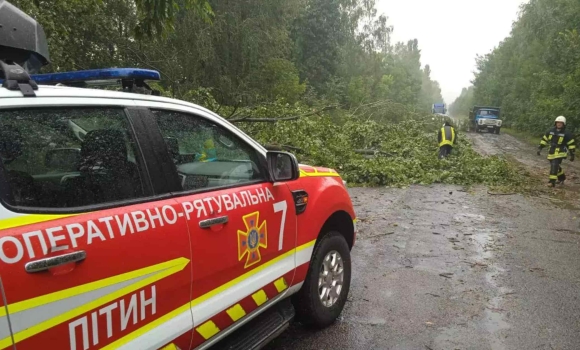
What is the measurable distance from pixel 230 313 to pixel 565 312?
10.4ft

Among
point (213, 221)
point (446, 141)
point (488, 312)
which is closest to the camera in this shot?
point (213, 221)

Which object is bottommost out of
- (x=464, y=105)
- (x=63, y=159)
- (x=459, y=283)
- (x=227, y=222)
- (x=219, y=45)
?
(x=459, y=283)

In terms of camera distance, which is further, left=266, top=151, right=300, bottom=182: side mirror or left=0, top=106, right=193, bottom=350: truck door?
left=266, top=151, right=300, bottom=182: side mirror

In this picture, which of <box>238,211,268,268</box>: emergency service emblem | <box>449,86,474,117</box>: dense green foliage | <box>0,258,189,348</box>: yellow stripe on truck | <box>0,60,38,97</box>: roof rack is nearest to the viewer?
<box>0,258,189,348</box>: yellow stripe on truck

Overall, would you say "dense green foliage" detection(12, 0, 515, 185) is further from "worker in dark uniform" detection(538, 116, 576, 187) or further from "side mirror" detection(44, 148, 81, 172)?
"side mirror" detection(44, 148, 81, 172)

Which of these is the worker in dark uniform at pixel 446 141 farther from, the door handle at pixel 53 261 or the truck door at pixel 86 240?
the door handle at pixel 53 261

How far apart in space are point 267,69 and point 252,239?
77.9 feet

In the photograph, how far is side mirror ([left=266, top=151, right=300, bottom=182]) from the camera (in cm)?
290

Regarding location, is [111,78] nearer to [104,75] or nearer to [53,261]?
[104,75]

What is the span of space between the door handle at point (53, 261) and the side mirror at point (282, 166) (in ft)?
4.77

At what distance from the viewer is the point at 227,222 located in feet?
7.76

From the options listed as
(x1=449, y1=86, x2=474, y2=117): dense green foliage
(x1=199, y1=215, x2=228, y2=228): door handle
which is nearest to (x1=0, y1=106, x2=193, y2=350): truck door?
(x1=199, y1=215, x2=228, y2=228): door handle

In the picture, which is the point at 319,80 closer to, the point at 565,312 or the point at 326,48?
the point at 326,48

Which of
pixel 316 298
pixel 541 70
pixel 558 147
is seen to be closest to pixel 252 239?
pixel 316 298
